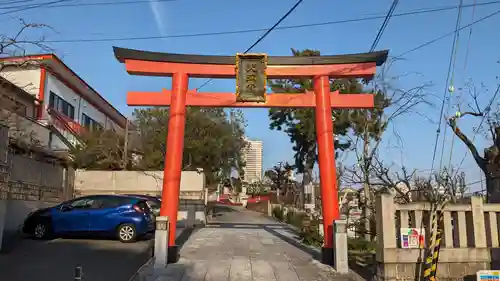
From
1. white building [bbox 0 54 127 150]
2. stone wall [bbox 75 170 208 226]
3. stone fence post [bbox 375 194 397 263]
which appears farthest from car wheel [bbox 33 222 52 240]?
white building [bbox 0 54 127 150]

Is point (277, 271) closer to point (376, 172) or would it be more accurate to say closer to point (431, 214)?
point (431, 214)

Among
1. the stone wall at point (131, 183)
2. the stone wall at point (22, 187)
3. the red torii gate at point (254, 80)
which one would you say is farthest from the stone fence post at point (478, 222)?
the stone wall at point (131, 183)

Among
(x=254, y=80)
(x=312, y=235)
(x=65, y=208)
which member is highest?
(x=254, y=80)

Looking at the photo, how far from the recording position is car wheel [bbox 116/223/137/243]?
13305mm

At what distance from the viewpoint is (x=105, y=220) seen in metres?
13.3

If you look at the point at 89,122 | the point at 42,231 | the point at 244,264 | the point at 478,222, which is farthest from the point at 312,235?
the point at 89,122

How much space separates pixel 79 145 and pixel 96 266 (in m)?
19.2

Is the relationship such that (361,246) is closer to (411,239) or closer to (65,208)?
(411,239)

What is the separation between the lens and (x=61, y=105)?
29203mm

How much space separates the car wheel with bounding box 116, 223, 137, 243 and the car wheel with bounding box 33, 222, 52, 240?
2102mm

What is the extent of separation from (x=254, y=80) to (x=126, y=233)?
19.7 ft

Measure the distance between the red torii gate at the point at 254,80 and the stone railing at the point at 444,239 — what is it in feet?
7.66

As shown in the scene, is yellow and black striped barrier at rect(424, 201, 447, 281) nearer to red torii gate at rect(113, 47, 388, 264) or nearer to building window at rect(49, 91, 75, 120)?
red torii gate at rect(113, 47, 388, 264)

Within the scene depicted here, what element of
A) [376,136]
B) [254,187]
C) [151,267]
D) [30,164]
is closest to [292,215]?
[376,136]
